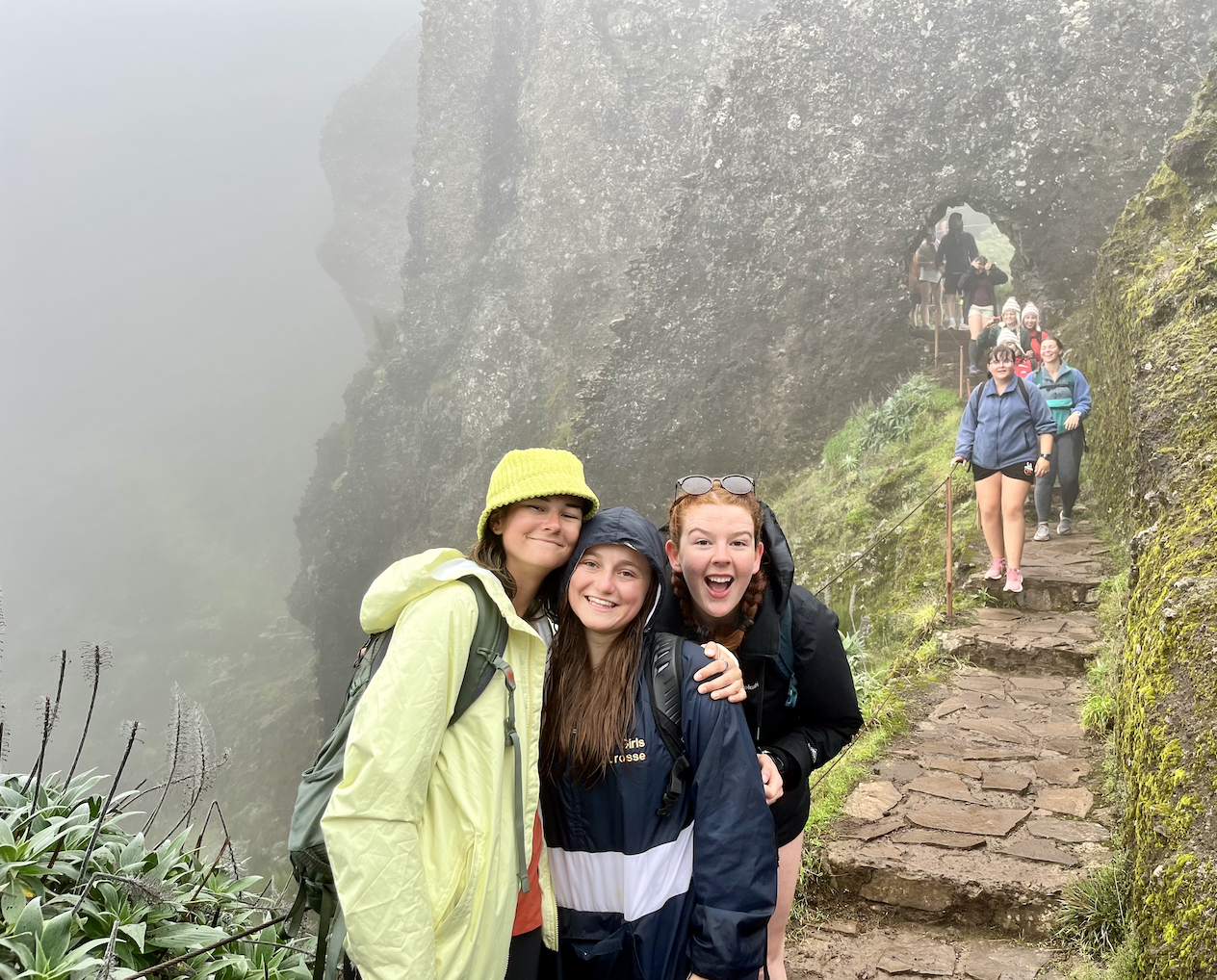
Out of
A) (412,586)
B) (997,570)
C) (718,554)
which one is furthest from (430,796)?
(997,570)

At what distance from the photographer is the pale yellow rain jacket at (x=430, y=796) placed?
1.70 meters

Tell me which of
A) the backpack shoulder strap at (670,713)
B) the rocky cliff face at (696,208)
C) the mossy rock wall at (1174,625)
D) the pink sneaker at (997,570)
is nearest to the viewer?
the backpack shoulder strap at (670,713)

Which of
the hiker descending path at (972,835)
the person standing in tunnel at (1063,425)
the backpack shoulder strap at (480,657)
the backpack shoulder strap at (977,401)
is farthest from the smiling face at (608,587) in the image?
the person standing in tunnel at (1063,425)

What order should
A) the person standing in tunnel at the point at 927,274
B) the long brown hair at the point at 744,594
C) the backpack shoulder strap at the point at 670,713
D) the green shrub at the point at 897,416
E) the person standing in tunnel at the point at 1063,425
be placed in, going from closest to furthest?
the backpack shoulder strap at the point at 670,713 → the long brown hair at the point at 744,594 → the person standing in tunnel at the point at 1063,425 → the green shrub at the point at 897,416 → the person standing in tunnel at the point at 927,274

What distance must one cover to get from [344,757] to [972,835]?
10.9 ft

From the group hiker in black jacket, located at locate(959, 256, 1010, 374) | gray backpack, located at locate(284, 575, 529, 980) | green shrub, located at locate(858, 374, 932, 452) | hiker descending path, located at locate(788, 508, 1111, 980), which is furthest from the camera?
green shrub, located at locate(858, 374, 932, 452)

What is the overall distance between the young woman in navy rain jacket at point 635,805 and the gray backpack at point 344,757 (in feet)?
0.67

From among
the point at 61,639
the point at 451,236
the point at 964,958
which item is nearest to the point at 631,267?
the point at 451,236

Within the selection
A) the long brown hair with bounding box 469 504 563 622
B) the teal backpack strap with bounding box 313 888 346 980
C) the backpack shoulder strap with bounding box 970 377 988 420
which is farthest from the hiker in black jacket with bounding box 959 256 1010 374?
the teal backpack strap with bounding box 313 888 346 980

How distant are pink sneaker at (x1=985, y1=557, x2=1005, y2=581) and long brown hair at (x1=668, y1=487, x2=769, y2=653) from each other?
553 centimetres

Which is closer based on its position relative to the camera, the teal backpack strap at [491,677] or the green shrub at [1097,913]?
the teal backpack strap at [491,677]

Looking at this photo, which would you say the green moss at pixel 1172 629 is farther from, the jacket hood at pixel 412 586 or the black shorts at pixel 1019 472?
the jacket hood at pixel 412 586

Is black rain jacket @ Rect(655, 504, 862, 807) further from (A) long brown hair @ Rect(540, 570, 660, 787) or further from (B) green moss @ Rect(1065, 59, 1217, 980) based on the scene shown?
(B) green moss @ Rect(1065, 59, 1217, 980)

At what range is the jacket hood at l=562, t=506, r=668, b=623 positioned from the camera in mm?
2062
